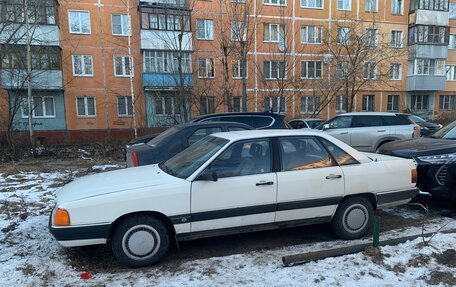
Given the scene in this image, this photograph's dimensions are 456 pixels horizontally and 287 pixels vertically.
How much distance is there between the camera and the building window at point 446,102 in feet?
115

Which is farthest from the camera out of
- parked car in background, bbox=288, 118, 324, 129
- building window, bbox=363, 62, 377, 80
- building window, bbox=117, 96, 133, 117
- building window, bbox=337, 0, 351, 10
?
building window, bbox=337, 0, 351, 10

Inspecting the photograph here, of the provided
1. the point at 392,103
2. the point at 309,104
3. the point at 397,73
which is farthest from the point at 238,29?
the point at 392,103

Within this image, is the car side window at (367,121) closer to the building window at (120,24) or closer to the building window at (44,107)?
the building window at (120,24)

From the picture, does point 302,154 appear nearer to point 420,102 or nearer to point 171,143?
point 171,143

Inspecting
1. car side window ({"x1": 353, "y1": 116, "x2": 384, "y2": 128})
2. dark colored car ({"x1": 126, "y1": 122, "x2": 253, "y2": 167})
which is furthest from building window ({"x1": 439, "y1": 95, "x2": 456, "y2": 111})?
dark colored car ({"x1": 126, "y1": 122, "x2": 253, "y2": 167})

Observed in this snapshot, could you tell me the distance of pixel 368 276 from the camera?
→ 343cm

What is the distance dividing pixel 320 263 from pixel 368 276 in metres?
0.50

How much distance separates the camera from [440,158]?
17.9 feet

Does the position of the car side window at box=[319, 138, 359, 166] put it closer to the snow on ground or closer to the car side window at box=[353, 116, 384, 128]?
the snow on ground

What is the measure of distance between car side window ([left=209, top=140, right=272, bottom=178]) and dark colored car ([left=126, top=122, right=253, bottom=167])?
232 centimetres

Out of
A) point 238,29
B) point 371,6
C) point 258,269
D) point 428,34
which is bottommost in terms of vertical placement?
point 258,269

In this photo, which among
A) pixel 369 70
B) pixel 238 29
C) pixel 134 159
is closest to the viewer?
pixel 134 159

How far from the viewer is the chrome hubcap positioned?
370cm

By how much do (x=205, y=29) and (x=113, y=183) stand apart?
25.6 meters
